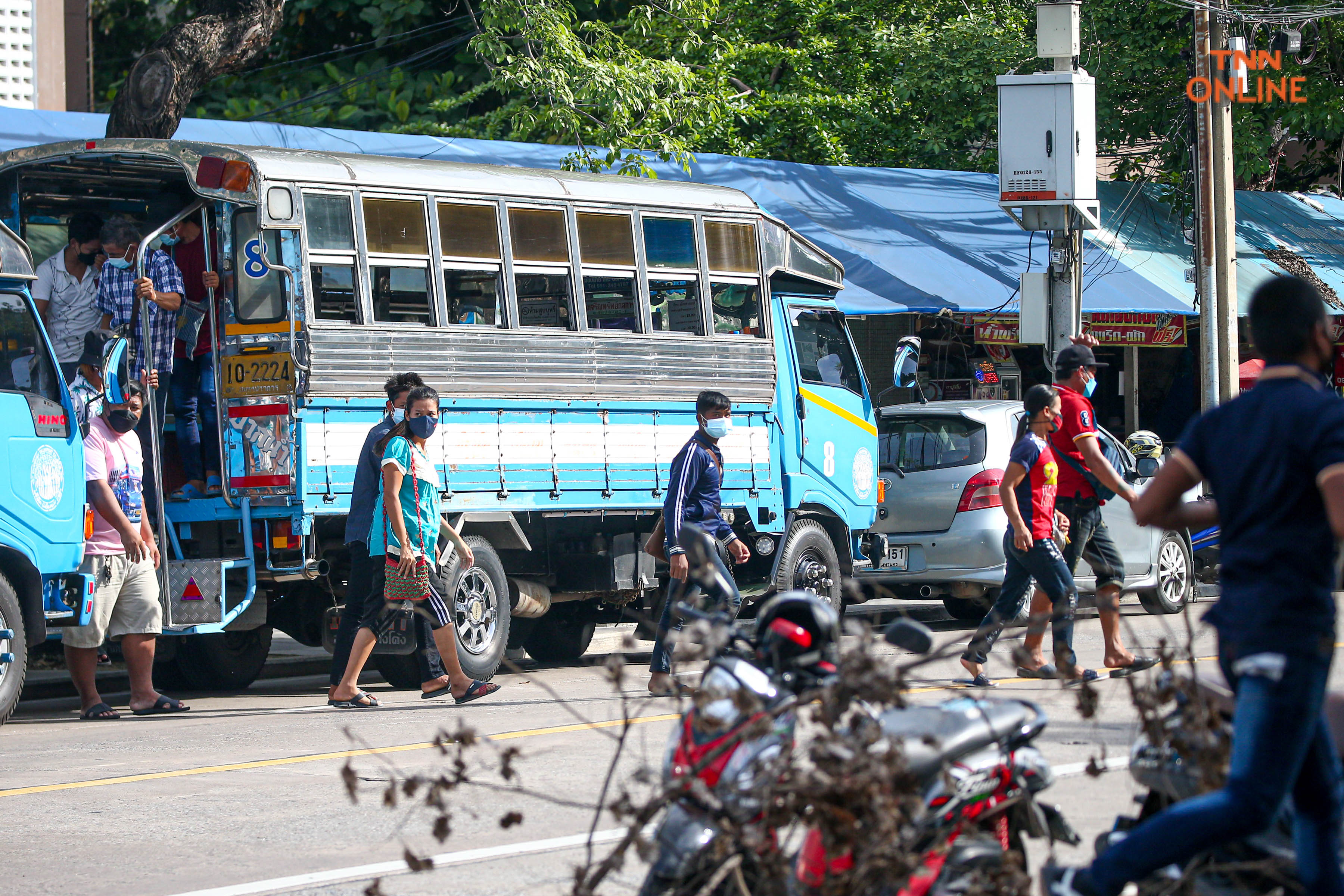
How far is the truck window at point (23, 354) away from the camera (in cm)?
978

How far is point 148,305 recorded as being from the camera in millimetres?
10852

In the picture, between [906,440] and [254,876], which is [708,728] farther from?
[906,440]

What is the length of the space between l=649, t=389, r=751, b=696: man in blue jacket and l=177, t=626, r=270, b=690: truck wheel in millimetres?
3103

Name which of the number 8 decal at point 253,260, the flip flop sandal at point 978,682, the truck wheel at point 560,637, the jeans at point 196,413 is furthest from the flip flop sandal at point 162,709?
the flip flop sandal at point 978,682

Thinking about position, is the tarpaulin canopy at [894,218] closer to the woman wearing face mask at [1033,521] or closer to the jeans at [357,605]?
the jeans at [357,605]

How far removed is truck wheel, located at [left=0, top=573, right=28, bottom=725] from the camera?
9461 millimetres

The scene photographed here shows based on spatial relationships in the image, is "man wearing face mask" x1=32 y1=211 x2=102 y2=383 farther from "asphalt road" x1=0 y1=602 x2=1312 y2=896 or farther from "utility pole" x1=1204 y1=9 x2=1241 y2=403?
"utility pole" x1=1204 y1=9 x2=1241 y2=403

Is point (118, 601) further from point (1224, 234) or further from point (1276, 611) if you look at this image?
point (1224, 234)

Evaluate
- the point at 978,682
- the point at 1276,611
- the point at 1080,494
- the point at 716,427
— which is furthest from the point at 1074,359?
the point at 1276,611

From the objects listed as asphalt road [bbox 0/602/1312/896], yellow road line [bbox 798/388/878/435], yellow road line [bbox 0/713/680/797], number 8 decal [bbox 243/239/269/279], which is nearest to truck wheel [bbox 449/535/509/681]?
asphalt road [bbox 0/602/1312/896]

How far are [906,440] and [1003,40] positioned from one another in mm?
10591

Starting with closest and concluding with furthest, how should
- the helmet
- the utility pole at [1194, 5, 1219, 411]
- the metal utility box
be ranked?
the metal utility box → the helmet → the utility pole at [1194, 5, 1219, 411]

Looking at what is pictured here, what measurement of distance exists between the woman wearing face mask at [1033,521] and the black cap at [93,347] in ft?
19.2

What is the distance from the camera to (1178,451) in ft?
14.1
